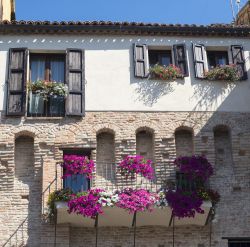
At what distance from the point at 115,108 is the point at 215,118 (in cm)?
301

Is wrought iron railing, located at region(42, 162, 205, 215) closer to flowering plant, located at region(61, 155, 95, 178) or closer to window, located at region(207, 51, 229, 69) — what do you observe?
flowering plant, located at region(61, 155, 95, 178)

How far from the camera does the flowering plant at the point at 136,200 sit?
51.8ft

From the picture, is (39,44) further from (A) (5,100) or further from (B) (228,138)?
(B) (228,138)

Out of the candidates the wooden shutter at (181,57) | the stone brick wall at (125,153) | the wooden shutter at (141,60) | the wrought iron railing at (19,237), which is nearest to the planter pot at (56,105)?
the stone brick wall at (125,153)

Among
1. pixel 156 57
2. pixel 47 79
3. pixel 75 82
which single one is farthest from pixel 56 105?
pixel 156 57

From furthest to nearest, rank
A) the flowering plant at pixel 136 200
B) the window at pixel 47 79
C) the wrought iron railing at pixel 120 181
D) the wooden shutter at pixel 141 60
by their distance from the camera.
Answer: the wooden shutter at pixel 141 60, the window at pixel 47 79, the wrought iron railing at pixel 120 181, the flowering plant at pixel 136 200

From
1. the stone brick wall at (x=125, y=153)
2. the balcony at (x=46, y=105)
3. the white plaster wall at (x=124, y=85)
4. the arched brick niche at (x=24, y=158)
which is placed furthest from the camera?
the white plaster wall at (x=124, y=85)

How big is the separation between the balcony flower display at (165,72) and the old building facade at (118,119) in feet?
0.76

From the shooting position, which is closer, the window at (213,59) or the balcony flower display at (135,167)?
the balcony flower display at (135,167)

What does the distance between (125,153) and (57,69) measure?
3.58 meters

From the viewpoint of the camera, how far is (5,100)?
17.7 m

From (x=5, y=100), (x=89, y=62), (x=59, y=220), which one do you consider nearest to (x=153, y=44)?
(x=89, y=62)

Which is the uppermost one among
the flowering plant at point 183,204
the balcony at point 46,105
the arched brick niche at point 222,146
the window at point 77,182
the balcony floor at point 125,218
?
the balcony at point 46,105

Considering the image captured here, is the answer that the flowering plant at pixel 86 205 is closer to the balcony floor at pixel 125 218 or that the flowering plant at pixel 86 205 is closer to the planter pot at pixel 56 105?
the balcony floor at pixel 125 218
